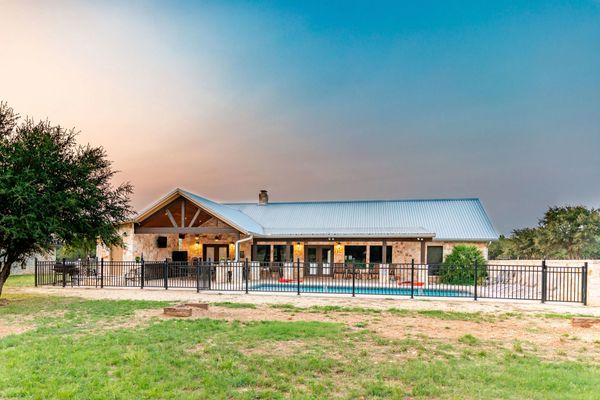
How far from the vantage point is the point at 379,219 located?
25766mm

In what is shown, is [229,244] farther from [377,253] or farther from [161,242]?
[377,253]

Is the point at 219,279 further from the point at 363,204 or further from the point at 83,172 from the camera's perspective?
the point at 363,204

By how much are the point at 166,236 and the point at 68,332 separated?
18.6 m

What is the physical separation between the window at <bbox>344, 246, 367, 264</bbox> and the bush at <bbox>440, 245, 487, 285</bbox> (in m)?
5.06

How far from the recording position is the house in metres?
21.8

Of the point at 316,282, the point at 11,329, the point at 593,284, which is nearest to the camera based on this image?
the point at 11,329

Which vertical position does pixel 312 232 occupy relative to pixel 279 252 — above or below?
above

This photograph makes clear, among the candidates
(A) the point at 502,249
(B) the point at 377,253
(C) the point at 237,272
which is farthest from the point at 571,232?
(C) the point at 237,272

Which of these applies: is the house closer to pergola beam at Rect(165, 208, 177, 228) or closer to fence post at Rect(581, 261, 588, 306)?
pergola beam at Rect(165, 208, 177, 228)

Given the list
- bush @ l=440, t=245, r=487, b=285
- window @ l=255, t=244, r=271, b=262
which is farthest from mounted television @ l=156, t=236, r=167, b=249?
bush @ l=440, t=245, r=487, b=285

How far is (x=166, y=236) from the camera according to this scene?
26.2 metres

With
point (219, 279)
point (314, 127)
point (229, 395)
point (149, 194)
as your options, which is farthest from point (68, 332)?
point (149, 194)

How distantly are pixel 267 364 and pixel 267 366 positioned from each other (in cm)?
9

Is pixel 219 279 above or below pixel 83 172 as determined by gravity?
below
